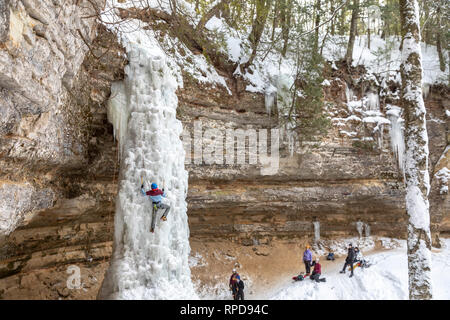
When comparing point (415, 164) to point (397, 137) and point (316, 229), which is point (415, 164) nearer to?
point (397, 137)

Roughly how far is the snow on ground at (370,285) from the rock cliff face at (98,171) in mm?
2634

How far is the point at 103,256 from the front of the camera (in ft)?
30.7

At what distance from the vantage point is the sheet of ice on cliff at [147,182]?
566 centimetres

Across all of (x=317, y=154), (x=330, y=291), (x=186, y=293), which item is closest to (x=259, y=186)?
(x=317, y=154)

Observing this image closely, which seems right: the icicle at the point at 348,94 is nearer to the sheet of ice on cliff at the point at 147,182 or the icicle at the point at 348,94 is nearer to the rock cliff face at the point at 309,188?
the rock cliff face at the point at 309,188

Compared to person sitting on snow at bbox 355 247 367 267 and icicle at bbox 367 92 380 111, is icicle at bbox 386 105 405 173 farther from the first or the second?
person sitting on snow at bbox 355 247 367 267

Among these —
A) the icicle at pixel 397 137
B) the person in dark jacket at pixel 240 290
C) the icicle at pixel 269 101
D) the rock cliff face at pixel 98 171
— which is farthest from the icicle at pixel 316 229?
the icicle at pixel 269 101

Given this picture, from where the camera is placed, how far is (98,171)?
8.16m

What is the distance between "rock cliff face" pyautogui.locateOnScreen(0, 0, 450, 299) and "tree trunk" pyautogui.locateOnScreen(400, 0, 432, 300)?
16.5 ft

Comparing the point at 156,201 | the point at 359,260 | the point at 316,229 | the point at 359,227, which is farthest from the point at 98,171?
the point at 359,227

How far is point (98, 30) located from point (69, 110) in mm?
2277

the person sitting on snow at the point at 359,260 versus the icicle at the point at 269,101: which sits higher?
the icicle at the point at 269,101

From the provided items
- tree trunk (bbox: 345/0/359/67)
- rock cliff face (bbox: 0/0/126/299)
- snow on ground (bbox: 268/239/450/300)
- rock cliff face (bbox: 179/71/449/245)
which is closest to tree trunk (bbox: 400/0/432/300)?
snow on ground (bbox: 268/239/450/300)
